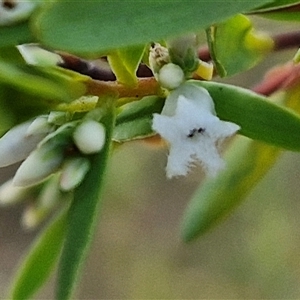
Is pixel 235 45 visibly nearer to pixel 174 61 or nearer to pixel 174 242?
pixel 174 61

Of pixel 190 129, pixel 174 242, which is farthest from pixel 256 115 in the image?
pixel 174 242

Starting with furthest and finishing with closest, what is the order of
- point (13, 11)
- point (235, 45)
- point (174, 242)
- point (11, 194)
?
point (174, 242), point (11, 194), point (235, 45), point (13, 11)

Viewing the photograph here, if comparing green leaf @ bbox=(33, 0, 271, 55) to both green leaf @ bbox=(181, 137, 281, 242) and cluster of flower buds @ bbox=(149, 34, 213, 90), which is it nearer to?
cluster of flower buds @ bbox=(149, 34, 213, 90)

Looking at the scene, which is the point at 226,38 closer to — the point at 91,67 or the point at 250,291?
the point at 91,67

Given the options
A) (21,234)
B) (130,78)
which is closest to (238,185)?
(130,78)

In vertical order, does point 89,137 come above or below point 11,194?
above

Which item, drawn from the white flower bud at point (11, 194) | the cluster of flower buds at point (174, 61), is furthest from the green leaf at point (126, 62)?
the white flower bud at point (11, 194)
